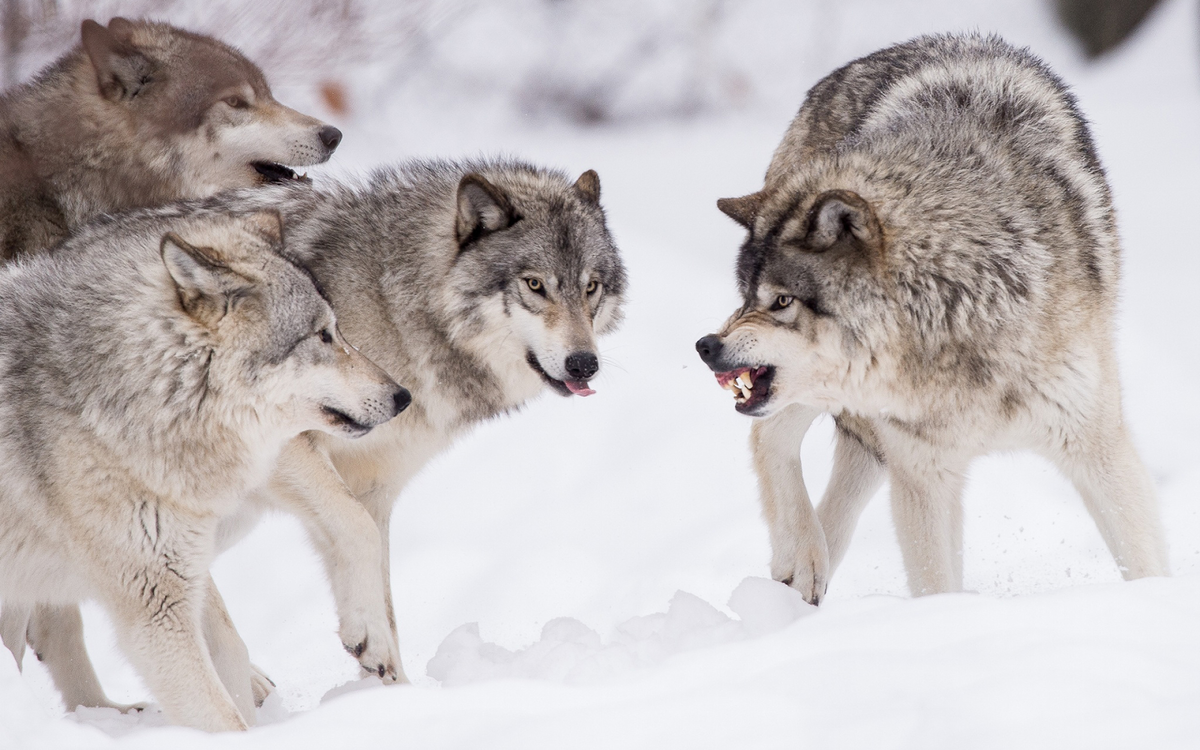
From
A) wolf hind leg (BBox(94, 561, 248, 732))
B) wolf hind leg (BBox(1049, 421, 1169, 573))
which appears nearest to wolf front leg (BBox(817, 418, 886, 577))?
wolf hind leg (BBox(1049, 421, 1169, 573))

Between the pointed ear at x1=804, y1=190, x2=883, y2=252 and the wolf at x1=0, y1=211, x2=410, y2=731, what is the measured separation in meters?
1.36

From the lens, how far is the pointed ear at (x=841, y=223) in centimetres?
329

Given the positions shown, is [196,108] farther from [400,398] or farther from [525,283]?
[400,398]

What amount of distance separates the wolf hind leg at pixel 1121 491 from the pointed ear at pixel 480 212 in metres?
1.92

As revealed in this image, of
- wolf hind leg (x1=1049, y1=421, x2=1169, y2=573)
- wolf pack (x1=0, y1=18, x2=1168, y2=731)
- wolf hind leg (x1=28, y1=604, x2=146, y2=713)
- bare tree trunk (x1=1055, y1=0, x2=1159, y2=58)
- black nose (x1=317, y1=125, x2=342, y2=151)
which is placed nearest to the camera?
wolf pack (x1=0, y1=18, x2=1168, y2=731)

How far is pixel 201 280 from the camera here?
2992 mm

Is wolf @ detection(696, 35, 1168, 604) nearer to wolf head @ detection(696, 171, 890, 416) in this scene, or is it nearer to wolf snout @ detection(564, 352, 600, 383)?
wolf head @ detection(696, 171, 890, 416)

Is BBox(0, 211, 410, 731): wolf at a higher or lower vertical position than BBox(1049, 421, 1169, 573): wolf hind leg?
higher

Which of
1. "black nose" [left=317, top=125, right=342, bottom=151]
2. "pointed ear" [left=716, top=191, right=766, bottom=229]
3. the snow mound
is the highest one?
"black nose" [left=317, top=125, right=342, bottom=151]

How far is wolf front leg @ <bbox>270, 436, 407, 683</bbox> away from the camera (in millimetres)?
3553

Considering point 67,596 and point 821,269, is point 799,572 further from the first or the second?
point 67,596

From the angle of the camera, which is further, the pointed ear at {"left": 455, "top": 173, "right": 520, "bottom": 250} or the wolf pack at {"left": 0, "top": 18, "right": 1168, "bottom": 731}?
the pointed ear at {"left": 455, "top": 173, "right": 520, "bottom": 250}

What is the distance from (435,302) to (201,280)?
99cm

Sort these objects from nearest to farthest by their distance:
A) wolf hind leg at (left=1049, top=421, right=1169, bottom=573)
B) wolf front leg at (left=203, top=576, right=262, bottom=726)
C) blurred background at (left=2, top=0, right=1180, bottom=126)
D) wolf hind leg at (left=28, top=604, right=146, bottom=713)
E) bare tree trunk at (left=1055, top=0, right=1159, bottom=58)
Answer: wolf hind leg at (left=1049, top=421, right=1169, bottom=573) → wolf front leg at (left=203, top=576, right=262, bottom=726) → wolf hind leg at (left=28, top=604, right=146, bottom=713) → bare tree trunk at (left=1055, top=0, right=1159, bottom=58) → blurred background at (left=2, top=0, right=1180, bottom=126)
